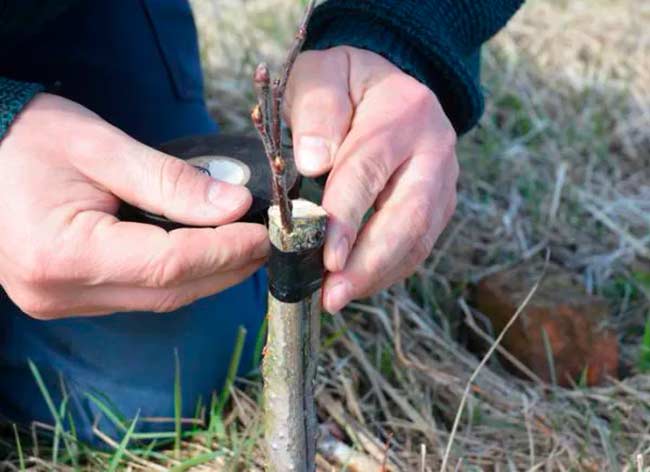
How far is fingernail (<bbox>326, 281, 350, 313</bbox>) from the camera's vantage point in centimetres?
87

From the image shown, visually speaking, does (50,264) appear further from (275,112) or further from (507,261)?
(507,261)

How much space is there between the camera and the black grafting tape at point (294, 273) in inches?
31.2

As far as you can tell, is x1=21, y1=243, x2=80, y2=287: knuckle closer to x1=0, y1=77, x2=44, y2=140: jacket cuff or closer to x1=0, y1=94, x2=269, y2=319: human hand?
x1=0, y1=94, x2=269, y2=319: human hand

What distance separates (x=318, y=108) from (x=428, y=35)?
Result: 260mm

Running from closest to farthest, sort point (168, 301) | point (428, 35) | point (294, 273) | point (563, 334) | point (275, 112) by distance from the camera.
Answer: point (275, 112)
point (294, 273)
point (168, 301)
point (428, 35)
point (563, 334)

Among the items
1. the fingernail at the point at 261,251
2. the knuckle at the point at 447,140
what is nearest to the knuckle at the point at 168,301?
the fingernail at the point at 261,251

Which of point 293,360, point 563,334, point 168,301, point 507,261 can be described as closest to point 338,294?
point 293,360

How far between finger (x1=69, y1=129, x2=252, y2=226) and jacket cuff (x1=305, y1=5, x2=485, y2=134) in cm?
39

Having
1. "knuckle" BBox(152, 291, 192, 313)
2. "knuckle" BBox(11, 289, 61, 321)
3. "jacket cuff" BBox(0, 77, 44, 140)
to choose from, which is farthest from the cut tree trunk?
"jacket cuff" BBox(0, 77, 44, 140)

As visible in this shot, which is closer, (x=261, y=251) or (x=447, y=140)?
(x=261, y=251)

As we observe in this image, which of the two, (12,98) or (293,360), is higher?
(12,98)

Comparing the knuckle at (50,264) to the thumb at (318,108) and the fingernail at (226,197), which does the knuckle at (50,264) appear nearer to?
the fingernail at (226,197)

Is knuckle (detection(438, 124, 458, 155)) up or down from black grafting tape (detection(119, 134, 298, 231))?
down

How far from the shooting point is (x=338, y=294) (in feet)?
2.85
